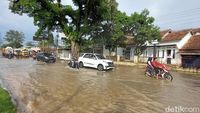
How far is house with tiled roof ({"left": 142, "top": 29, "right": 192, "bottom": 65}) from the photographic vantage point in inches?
1778

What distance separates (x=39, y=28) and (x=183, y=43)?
2136cm

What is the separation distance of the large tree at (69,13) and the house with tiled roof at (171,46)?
41.5ft

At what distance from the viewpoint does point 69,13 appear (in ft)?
133

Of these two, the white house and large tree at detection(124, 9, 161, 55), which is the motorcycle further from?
the white house

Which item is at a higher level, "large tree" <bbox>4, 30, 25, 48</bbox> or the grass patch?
"large tree" <bbox>4, 30, 25, 48</bbox>

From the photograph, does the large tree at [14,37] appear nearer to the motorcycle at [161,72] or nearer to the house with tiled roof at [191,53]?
the house with tiled roof at [191,53]

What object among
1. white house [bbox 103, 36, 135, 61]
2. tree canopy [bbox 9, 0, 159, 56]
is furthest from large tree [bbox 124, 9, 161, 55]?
white house [bbox 103, 36, 135, 61]

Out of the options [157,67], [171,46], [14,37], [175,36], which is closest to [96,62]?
[157,67]

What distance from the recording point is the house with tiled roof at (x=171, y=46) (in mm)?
45156

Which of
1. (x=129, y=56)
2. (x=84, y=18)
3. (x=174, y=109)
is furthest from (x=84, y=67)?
(x=129, y=56)

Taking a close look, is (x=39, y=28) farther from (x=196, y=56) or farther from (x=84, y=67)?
(x=196, y=56)

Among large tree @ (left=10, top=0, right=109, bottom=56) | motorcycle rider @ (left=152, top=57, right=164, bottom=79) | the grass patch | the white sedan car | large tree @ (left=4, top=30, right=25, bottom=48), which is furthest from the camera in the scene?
large tree @ (left=4, top=30, right=25, bottom=48)

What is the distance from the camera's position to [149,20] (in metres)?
46.1

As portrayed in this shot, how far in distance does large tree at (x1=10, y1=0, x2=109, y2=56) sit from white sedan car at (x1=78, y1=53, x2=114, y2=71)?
Result: 7186 millimetres
